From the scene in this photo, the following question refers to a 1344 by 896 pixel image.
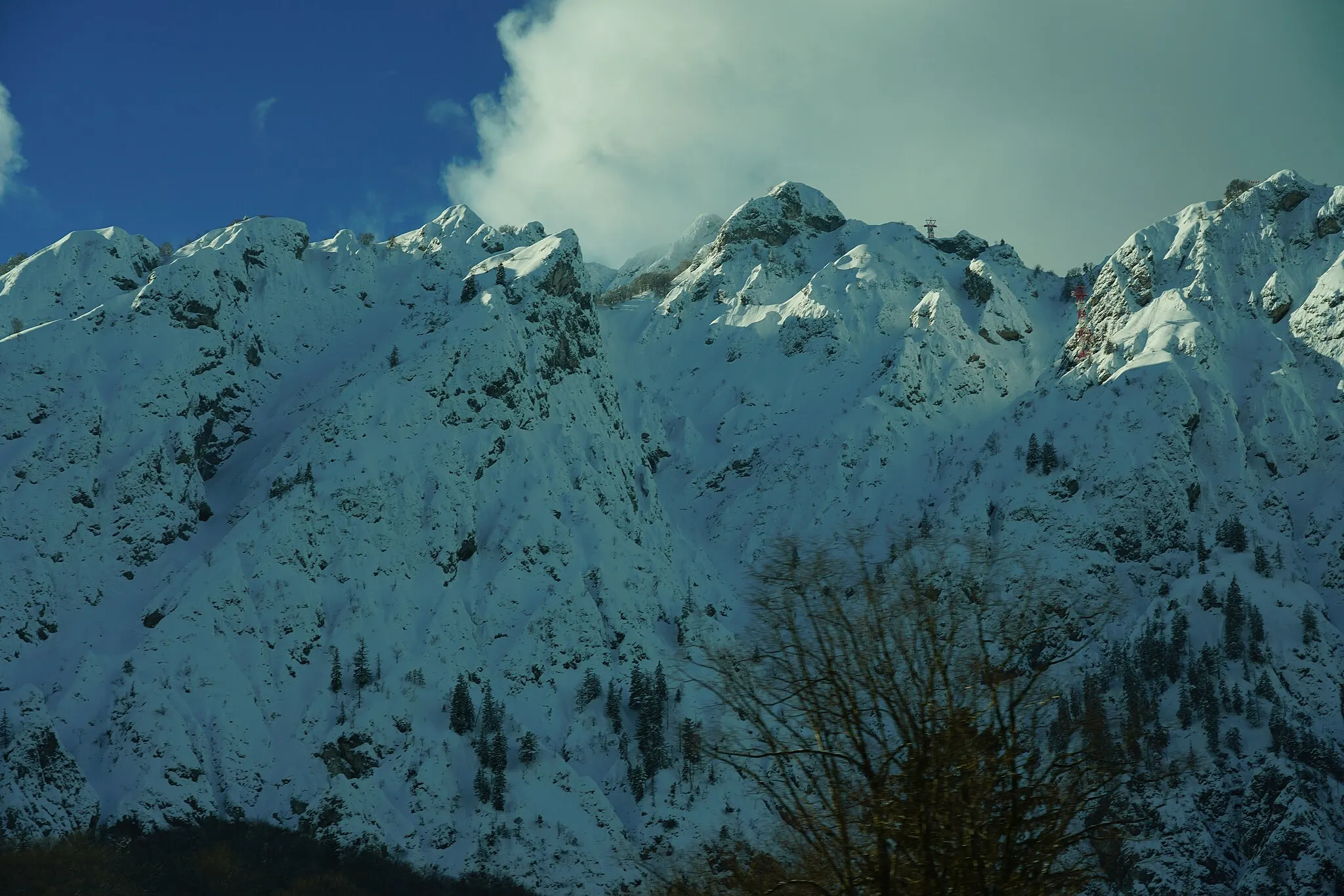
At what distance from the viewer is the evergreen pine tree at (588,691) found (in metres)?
104

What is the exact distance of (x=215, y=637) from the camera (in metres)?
94.1

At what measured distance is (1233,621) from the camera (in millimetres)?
114125

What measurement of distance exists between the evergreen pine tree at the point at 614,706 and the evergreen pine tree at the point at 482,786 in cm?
1396

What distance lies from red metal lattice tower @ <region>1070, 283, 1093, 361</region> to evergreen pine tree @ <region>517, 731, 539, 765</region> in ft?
316

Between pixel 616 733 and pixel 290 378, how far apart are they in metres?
60.0

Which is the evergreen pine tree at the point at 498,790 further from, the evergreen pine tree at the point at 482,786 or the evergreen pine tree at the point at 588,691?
the evergreen pine tree at the point at 588,691

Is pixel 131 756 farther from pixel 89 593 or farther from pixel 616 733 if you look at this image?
pixel 616 733

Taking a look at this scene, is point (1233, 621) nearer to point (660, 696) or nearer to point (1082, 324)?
point (660, 696)

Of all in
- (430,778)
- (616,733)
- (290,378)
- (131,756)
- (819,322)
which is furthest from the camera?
(819,322)

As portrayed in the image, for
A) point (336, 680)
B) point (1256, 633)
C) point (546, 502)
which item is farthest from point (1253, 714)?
Answer: point (336, 680)

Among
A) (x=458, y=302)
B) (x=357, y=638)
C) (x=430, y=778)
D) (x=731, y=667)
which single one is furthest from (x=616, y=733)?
(x=731, y=667)

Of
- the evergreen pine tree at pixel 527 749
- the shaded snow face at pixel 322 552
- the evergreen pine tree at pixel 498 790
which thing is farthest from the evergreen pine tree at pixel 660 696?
the evergreen pine tree at pixel 498 790

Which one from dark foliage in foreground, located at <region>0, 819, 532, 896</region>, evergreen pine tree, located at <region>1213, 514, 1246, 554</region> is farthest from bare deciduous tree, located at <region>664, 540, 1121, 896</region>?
evergreen pine tree, located at <region>1213, 514, 1246, 554</region>

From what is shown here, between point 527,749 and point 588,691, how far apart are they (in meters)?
10.4
